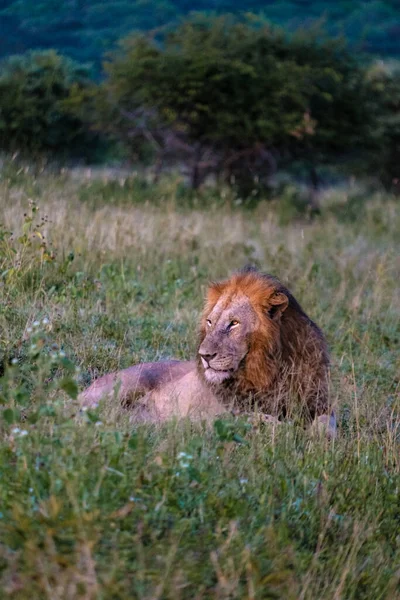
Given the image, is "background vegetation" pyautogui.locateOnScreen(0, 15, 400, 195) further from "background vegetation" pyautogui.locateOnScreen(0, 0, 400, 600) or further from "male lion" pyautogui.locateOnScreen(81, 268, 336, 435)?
"male lion" pyautogui.locateOnScreen(81, 268, 336, 435)

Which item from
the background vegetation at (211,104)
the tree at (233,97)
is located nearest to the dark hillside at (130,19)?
the background vegetation at (211,104)

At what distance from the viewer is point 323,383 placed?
5.33 meters

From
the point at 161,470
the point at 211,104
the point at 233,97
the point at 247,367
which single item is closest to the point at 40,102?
the point at 211,104

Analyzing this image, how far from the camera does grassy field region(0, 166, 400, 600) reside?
289cm

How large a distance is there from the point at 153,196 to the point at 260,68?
4.80 metres

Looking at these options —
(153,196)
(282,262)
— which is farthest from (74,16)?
(282,262)

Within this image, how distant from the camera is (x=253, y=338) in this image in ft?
17.0

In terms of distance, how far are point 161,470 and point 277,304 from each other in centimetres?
197

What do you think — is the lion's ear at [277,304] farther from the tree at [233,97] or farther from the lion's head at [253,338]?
the tree at [233,97]

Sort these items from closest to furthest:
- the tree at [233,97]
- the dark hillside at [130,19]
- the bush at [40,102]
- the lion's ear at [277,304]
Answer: the lion's ear at [277,304]
the tree at [233,97]
the bush at [40,102]
the dark hillside at [130,19]

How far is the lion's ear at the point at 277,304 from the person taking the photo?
5.24 m

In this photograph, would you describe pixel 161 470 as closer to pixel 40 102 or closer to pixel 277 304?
pixel 277 304

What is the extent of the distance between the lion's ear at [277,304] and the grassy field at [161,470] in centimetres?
59

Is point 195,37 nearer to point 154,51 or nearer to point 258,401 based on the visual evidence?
point 154,51
